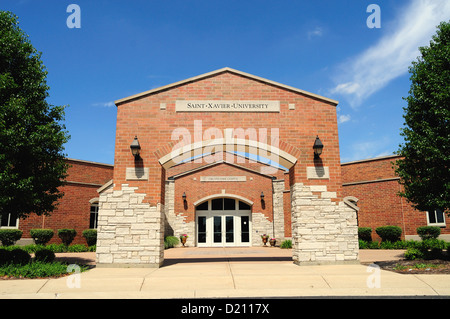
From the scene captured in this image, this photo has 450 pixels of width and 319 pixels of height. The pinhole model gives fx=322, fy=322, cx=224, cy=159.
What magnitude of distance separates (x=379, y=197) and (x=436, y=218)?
2.99 m

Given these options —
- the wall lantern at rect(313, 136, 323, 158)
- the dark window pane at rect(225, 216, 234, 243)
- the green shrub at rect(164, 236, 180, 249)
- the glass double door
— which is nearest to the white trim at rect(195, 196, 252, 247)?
the glass double door

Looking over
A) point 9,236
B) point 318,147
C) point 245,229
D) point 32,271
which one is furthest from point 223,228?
point 32,271

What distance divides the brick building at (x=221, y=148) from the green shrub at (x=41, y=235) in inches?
393

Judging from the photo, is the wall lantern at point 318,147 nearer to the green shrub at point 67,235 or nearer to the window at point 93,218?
the green shrub at point 67,235

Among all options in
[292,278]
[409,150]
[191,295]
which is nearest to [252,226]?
[409,150]

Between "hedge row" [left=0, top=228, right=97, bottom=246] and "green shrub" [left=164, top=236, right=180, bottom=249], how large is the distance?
422 centimetres

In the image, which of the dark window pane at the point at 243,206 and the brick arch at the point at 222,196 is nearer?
the brick arch at the point at 222,196

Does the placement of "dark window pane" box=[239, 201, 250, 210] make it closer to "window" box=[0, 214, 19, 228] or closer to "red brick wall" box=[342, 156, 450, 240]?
"red brick wall" box=[342, 156, 450, 240]

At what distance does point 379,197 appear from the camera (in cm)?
1914

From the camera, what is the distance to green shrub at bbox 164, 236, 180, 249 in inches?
789

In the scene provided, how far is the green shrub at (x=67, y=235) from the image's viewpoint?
59.5 ft

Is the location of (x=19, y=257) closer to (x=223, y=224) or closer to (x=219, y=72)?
(x=219, y=72)

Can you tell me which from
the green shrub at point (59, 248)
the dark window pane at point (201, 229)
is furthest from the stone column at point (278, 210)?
the green shrub at point (59, 248)

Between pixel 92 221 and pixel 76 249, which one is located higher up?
pixel 92 221
